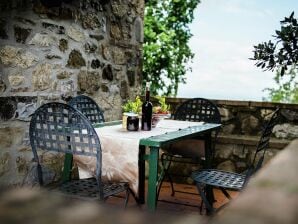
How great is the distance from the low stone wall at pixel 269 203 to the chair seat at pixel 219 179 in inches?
82.9

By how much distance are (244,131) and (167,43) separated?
5.22 meters

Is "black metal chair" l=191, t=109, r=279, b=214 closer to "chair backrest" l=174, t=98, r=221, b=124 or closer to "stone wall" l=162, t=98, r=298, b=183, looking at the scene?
"chair backrest" l=174, t=98, r=221, b=124

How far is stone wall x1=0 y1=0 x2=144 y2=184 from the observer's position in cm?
281

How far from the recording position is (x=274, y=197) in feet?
0.94

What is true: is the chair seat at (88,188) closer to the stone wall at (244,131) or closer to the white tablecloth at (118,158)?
the white tablecloth at (118,158)

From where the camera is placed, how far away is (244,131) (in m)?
3.86

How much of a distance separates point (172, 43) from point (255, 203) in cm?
900

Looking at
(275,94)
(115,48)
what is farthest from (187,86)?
(115,48)

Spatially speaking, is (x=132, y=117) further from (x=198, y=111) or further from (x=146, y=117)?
(x=198, y=111)

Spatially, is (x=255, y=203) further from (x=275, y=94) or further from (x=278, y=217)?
(x=275, y=94)

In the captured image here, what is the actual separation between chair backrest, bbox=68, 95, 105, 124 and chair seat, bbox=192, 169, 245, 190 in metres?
0.96

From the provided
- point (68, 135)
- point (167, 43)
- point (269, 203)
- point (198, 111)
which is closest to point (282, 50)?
point (198, 111)

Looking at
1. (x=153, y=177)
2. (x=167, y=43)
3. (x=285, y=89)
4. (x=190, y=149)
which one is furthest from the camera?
(x=167, y=43)

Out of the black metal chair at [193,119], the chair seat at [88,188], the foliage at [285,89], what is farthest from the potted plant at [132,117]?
the foliage at [285,89]
